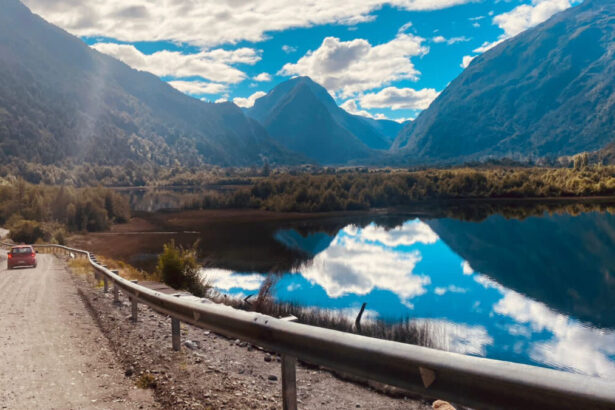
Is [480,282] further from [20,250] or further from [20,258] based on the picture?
[20,250]

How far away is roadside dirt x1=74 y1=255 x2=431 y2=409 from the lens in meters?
4.81

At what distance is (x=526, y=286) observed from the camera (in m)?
29.8

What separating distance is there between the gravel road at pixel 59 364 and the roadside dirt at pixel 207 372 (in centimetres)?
21

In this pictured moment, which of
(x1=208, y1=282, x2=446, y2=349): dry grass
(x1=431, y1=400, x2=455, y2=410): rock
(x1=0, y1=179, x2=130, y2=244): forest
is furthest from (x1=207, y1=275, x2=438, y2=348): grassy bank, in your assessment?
(x1=0, y1=179, x2=130, y2=244): forest

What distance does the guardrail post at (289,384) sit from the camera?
3613 mm

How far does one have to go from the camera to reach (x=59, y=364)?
19.0ft

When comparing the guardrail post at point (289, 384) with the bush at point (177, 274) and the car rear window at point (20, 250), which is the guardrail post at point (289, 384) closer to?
the bush at point (177, 274)

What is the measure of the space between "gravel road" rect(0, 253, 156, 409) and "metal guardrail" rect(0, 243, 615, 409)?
1577mm

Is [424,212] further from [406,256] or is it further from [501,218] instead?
[406,256]

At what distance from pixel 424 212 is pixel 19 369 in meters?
75.6

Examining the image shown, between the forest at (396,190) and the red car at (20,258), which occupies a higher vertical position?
the forest at (396,190)

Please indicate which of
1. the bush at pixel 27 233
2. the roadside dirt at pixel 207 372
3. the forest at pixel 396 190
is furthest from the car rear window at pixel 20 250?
the forest at pixel 396 190

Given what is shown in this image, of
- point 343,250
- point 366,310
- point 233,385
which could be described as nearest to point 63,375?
point 233,385

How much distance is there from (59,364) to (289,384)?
143 inches
